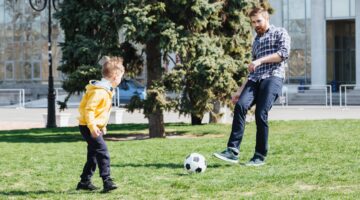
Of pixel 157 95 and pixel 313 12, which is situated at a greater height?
pixel 313 12

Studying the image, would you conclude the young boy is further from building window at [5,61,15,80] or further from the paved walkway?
building window at [5,61,15,80]

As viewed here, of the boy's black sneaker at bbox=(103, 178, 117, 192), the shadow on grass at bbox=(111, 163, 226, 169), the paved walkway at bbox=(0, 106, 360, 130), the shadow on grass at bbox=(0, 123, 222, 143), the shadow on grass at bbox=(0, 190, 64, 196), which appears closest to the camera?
the boy's black sneaker at bbox=(103, 178, 117, 192)

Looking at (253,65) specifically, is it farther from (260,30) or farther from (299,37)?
Answer: (299,37)

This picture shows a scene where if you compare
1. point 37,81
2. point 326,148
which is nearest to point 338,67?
point 37,81

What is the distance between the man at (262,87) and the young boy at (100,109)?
198 cm

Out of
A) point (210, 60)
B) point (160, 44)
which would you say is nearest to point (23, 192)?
point (160, 44)

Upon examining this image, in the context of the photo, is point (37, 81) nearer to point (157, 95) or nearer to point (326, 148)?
point (157, 95)

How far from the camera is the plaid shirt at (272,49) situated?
8.91 meters

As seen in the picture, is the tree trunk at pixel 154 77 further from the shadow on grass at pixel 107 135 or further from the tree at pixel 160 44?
the shadow on grass at pixel 107 135

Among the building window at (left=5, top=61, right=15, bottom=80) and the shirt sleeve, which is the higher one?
the building window at (left=5, top=61, right=15, bottom=80)

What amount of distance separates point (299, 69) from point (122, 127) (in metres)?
25.5

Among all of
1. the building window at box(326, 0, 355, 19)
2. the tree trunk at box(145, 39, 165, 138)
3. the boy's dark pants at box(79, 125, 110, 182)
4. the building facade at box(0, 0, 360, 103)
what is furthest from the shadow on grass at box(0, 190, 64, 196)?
the building window at box(326, 0, 355, 19)

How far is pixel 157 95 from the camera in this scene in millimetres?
15766

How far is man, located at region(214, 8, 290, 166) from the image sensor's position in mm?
8797
